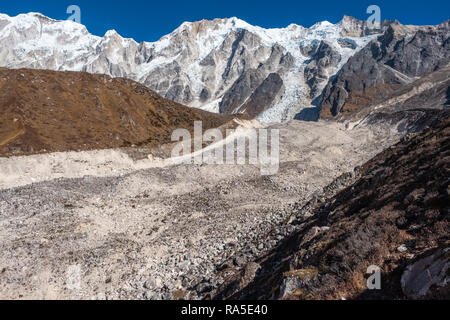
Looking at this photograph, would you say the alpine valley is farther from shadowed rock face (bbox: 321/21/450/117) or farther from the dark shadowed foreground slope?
shadowed rock face (bbox: 321/21/450/117)

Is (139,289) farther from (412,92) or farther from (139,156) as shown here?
(412,92)

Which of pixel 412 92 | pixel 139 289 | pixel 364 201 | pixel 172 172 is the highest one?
pixel 412 92

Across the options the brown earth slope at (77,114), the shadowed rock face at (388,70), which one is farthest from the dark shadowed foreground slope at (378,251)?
the shadowed rock face at (388,70)

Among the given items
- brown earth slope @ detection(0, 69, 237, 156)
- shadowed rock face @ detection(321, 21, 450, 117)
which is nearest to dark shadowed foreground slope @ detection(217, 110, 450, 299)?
brown earth slope @ detection(0, 69, 237, 156)

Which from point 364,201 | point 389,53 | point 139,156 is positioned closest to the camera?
point 364,201

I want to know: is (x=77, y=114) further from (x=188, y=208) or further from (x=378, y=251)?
(x=378, y=251)
